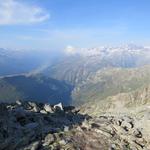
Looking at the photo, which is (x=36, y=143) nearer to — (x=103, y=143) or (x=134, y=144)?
(x=103, y=143)

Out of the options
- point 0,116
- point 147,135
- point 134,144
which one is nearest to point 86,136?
point 134,144

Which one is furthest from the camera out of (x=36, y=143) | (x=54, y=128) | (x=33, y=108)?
(x=33, y=108)

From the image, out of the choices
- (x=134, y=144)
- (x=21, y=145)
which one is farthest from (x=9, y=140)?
(x=134, y=144)

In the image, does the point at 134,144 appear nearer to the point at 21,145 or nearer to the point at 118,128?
the point at 118,128

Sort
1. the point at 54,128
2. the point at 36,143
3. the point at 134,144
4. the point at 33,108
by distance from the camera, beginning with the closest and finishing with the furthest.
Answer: the point at 36,143 < the point at 134,144 < the point at 54,128 < the point at 33,108

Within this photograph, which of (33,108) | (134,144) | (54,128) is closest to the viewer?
(134,144)

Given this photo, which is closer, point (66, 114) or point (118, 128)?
point (118, 128)
